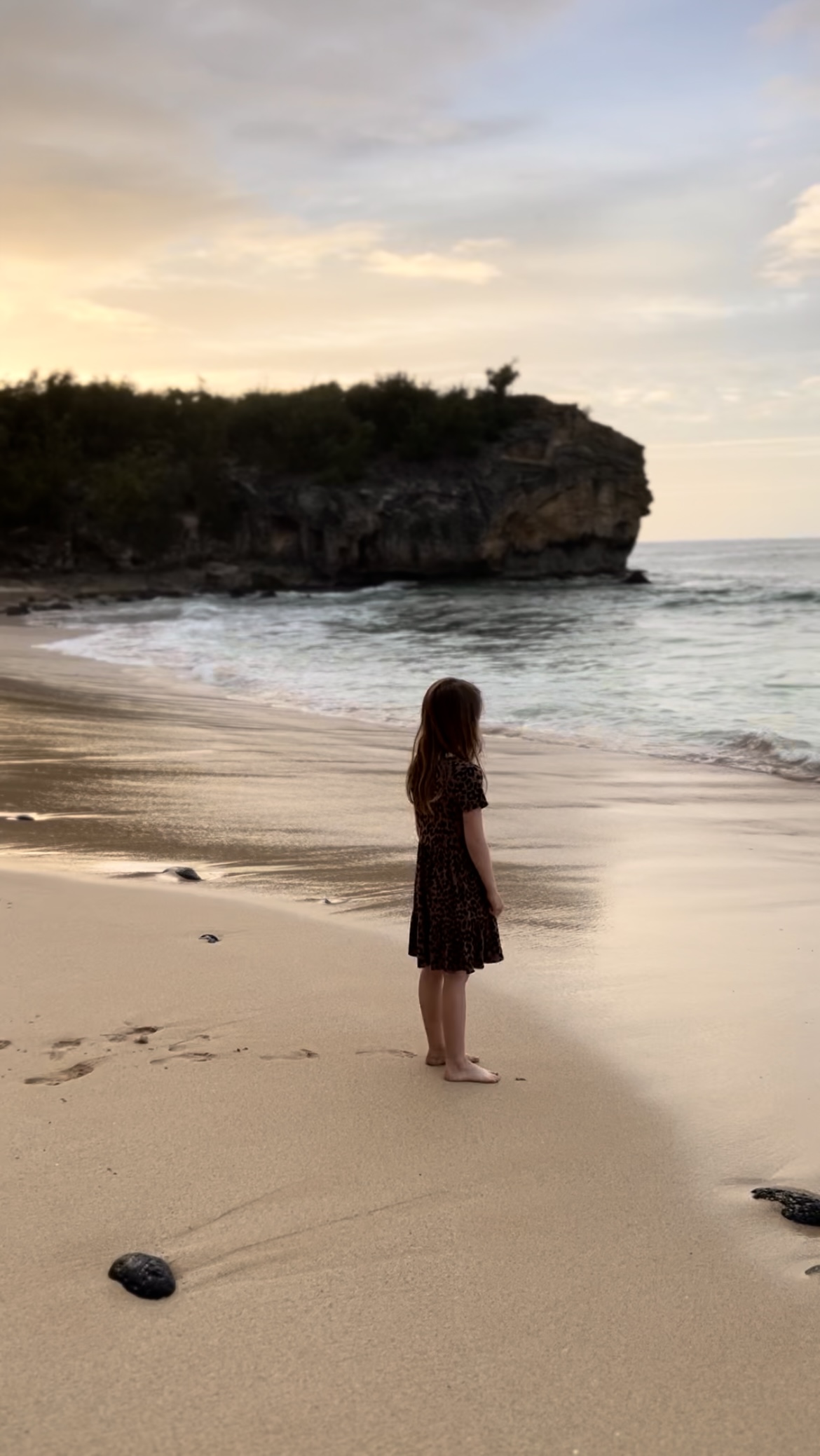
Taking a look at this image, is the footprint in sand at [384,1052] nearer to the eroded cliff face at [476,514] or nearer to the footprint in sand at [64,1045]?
the footprint in sand at [64,1045]

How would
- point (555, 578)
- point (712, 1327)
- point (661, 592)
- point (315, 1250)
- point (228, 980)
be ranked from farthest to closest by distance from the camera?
point (555, 578), point (661, 592), point (228, 980), point (315, 1250), point (712, 1327)

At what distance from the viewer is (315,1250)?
248 cm

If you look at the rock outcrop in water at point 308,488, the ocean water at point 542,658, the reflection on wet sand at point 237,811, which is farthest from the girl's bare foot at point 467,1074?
the rock outcrop in water at point 308,488

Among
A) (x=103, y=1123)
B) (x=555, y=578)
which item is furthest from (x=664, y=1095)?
(x=555, y=578)

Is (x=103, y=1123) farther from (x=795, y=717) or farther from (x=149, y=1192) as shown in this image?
(x=795, y=717)

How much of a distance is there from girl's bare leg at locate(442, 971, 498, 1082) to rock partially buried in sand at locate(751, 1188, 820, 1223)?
87 centimetres

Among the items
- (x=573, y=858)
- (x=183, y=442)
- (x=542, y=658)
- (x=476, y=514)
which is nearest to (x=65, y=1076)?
(x=573, y=858)

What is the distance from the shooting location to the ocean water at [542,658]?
11336mm

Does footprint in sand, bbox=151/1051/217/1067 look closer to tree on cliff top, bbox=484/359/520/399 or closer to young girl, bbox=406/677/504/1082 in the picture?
young girl, bbox=406/677/504/1082

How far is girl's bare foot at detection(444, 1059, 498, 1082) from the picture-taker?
3.38 m

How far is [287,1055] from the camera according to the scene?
136 inches

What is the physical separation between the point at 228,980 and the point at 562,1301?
1.89m

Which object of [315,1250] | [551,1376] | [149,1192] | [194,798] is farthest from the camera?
[194,798]

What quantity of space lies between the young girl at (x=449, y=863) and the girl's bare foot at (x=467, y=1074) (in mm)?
145
